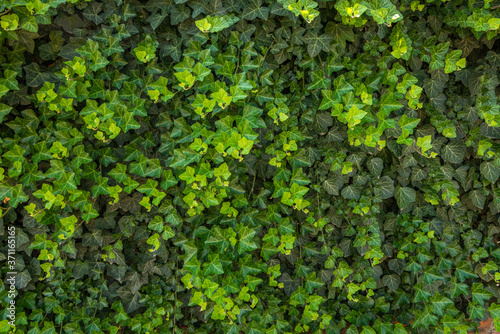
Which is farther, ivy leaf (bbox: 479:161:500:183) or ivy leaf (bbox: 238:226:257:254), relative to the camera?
ivy leaf (bbox: 479:161:500:183)

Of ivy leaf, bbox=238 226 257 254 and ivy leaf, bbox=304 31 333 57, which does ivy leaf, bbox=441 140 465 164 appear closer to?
ivy leaf, bbox=304 31 333 57

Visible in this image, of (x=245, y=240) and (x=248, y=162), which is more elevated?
(x=248, y=162)

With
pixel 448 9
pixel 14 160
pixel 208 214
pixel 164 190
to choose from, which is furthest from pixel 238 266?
pixel 448 9

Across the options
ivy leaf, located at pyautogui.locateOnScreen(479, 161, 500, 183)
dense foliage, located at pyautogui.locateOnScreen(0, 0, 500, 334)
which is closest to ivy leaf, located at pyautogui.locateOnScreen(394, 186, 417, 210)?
dense foliage, located at pyautogui.locateOnScreen(0, 0, 500, 334)

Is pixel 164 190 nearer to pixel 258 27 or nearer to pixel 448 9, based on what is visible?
pixel 258 27

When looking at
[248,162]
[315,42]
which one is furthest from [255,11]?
[248,162]

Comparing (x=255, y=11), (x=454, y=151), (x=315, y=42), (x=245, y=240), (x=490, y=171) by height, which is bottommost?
(x=245, y=240)

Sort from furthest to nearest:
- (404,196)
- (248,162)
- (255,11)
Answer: (404,196) < (248,162) < (255,11)

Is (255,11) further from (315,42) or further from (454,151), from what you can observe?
(454,151)
